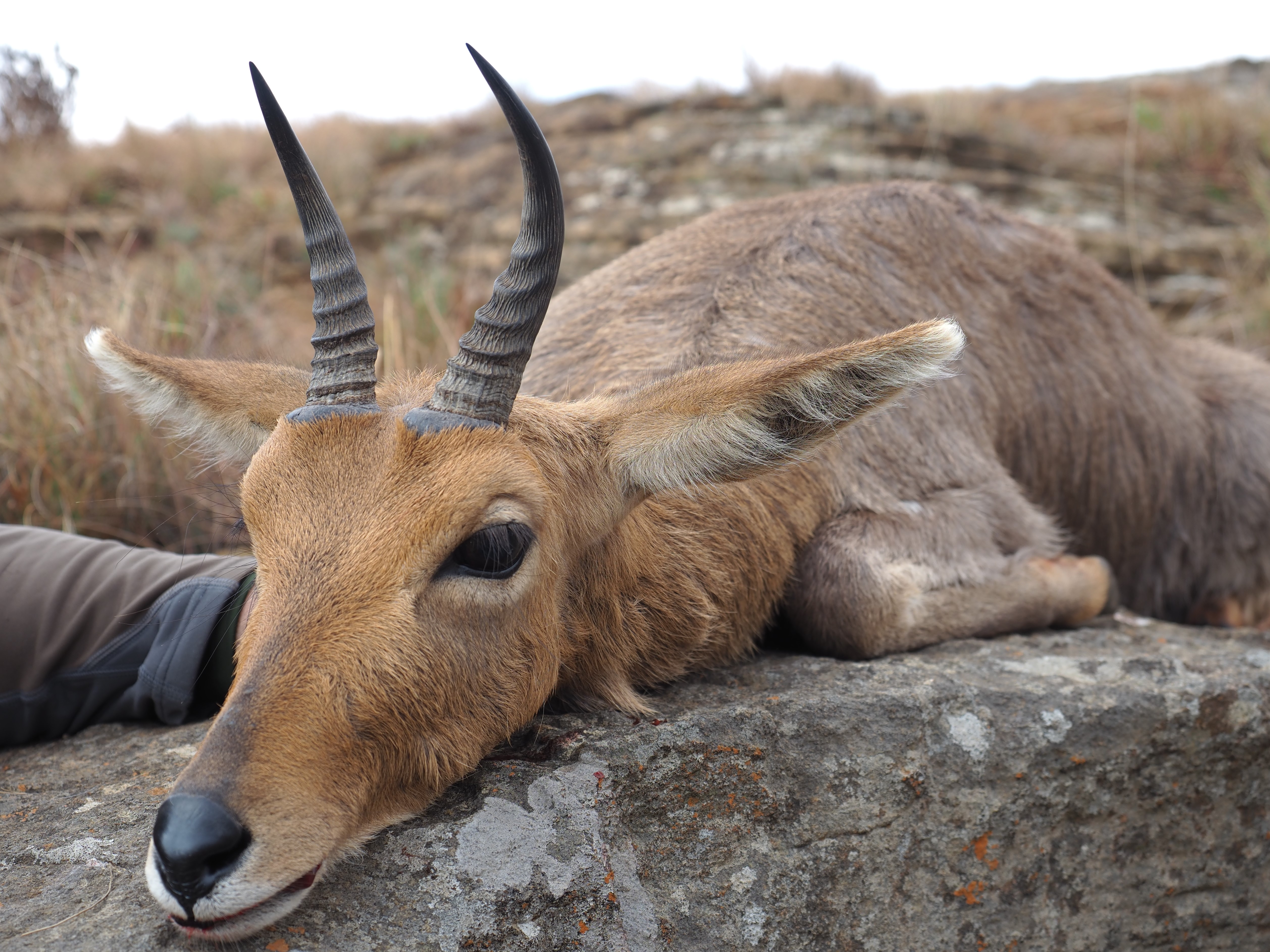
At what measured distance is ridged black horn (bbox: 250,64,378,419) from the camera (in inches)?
110

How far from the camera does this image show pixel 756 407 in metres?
2.84

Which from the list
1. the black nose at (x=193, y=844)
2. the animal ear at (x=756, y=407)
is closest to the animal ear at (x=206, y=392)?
the animal ear at (x=756, y=407)

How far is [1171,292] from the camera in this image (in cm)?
1018

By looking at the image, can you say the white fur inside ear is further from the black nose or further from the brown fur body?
the black nose

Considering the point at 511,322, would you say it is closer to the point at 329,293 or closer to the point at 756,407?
the point at 329,293

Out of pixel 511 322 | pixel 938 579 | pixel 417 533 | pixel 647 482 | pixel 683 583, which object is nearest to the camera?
pixel 417 533

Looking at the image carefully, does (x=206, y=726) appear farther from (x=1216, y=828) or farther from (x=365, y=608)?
(x=1216, y=828)

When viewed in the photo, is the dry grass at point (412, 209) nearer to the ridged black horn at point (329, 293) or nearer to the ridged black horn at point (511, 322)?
the ridged black horn at point (329, 293)

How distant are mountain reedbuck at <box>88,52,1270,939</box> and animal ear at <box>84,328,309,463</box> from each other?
0.01 m

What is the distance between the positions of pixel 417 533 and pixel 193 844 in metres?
0.82

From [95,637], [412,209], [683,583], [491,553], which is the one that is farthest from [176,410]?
[412,209]

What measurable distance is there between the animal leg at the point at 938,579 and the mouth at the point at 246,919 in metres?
2.10

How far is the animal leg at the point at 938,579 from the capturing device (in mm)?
3711

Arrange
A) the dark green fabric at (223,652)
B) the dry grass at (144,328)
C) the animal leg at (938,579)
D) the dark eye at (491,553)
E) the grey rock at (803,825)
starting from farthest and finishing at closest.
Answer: the dry grass at (144,328)
the animal leg at (938,579)
the dark green fabric at (223,652)
the dark eye at (491,553)
the grey rock at (803,825)
